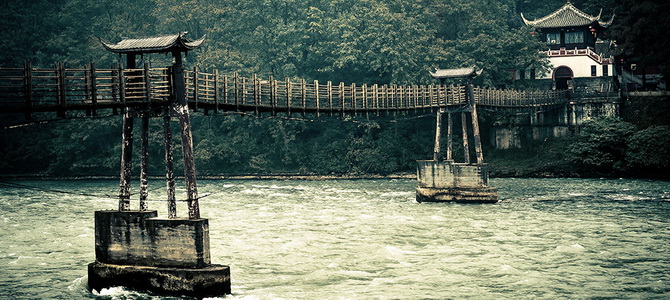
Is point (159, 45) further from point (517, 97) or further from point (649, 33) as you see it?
point (649, 33)

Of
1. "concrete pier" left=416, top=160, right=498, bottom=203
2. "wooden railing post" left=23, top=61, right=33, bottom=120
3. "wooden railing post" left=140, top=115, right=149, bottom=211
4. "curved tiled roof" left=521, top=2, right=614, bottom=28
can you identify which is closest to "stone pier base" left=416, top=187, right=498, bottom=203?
"concrete pier" left=416, top=160, right=498, bottom=203

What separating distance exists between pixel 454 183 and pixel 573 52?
39311 millimetres

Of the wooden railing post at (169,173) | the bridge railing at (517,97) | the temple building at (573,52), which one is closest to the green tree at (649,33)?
the bridge railing at (517,97)

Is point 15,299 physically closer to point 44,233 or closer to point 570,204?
point 44,233

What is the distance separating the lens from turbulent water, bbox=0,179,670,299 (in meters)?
25.4

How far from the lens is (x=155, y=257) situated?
79.7 feet

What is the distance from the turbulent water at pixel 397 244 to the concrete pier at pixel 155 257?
0.68 meters

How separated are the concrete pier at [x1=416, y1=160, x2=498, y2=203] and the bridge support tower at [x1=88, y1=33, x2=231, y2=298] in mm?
26392

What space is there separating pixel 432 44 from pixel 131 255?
55.4m

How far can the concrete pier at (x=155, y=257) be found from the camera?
23.4 meters

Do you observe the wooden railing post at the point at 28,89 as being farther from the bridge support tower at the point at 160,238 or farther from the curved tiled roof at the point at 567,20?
the curved tiled roof at the point at 567,20

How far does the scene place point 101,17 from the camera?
8469 cm

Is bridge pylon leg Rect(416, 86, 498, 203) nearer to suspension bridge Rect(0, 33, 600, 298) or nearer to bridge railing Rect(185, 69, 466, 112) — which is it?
bridge railing Rect(185, 69, 466, 112)

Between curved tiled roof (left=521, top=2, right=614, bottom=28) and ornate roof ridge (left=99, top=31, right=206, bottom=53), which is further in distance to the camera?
curved tiled roof (left=521, top=2, right=614, bottom=28)
